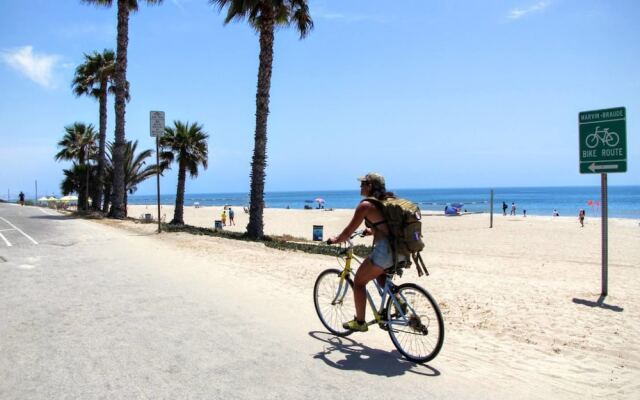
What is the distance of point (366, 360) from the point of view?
15.6 ft

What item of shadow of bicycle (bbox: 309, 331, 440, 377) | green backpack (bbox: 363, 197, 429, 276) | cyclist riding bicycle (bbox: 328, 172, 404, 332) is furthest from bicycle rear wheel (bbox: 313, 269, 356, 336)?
green backpack (bbox: 363, 197, 429, 276)

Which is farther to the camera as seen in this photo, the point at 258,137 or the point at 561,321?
the point at 258,137

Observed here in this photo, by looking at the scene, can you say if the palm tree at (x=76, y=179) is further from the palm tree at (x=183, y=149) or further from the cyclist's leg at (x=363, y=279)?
the cyclist's leg at (x=363, y=279)

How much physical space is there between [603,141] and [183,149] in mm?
24963

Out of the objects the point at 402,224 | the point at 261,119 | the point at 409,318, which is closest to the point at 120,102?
the point at 261,119

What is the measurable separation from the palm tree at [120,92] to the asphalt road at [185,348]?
1914cm

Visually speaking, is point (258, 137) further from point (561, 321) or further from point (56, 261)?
point (561, 321)

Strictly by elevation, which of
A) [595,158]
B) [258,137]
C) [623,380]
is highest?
[258,137]

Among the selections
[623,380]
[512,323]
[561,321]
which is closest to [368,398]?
Result: [623,380]

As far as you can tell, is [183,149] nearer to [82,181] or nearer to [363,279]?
[82,181]

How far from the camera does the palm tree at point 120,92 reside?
26.3 meters

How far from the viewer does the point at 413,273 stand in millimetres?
10430

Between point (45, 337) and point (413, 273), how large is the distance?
7.14 meters

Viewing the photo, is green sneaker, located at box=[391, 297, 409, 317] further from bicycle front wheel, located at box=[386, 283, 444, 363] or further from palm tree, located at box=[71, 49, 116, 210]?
palm tree, located at box=[71, 49, 116, 210]
